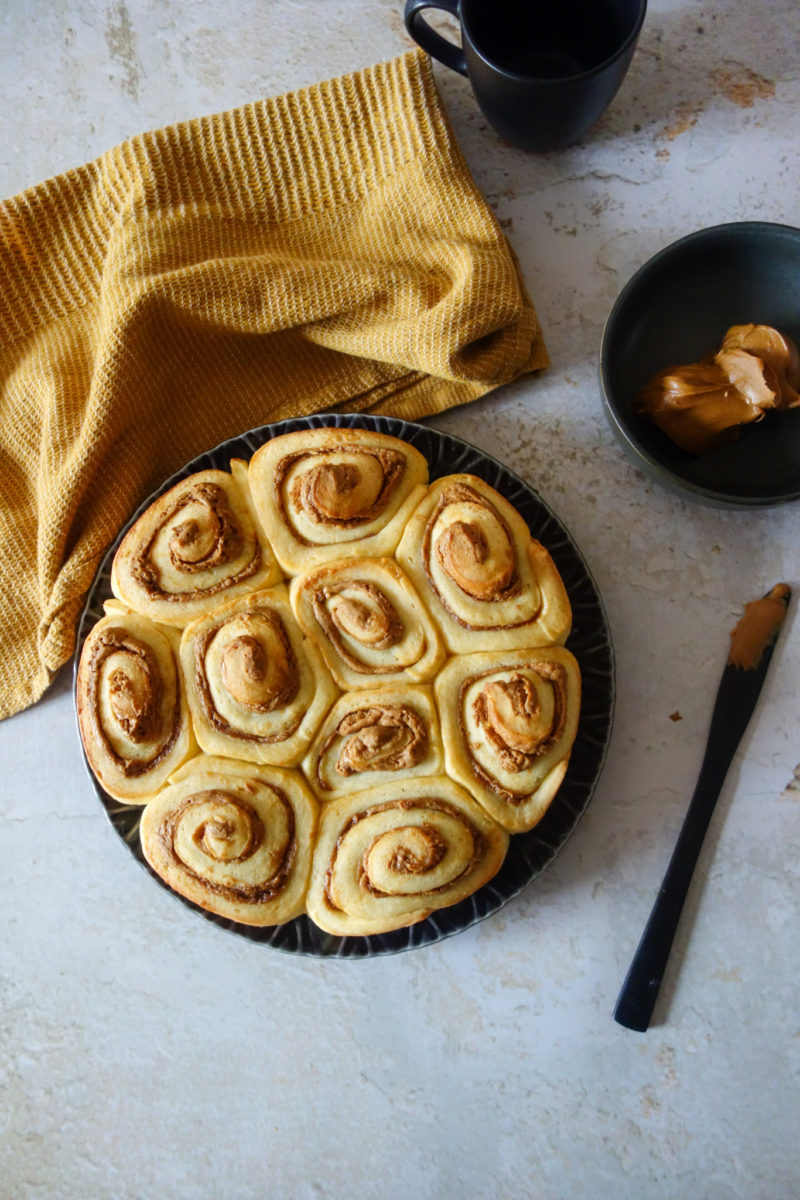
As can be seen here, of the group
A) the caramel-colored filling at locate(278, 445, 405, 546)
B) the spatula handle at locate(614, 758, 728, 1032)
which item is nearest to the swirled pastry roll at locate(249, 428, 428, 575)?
the caramel-colored filling at locate(278, 445, 405, 546)

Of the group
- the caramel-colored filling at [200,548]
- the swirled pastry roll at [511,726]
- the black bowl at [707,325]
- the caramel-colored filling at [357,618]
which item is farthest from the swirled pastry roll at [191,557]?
the black bowl at [707,325]

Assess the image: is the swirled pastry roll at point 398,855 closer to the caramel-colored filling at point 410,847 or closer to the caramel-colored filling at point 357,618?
the caramel-colored filling at point 410,847

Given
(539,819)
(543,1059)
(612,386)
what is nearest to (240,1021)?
(543,1059)

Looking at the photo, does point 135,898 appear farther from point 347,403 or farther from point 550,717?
point 347,403

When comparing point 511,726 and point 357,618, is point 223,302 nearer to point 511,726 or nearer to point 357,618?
point 357,618

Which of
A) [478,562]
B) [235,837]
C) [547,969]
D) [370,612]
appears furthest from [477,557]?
[547,969]

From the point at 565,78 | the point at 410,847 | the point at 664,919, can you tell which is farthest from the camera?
the point at 664,919

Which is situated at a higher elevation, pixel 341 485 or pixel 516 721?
pixel 341 485
